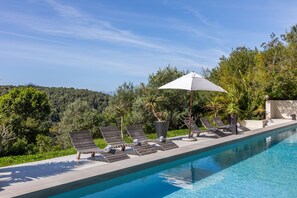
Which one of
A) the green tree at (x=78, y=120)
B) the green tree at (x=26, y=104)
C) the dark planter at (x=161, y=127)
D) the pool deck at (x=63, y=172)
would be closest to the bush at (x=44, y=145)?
the green tree at (x=78, y=120)

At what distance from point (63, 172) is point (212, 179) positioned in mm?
3833

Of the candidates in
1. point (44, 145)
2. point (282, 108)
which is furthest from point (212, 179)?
point (282, 108)

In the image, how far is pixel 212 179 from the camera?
326 inches

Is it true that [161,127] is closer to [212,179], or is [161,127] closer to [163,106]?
[212,179]

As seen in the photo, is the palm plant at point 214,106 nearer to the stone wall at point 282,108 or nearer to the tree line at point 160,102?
the tree line at point 160,102

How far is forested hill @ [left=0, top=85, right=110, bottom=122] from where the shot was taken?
44156mm

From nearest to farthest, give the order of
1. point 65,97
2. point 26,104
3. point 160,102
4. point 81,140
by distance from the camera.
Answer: point 81,140, point 160,102, point 26,104, point 65,97

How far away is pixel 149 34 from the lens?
25531 millimetres

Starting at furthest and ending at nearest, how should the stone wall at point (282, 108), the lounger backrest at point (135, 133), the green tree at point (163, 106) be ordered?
the stone wall at point (282, 108) < the green tree at point (163, 106) < the lounger backrest at point (135, 133)

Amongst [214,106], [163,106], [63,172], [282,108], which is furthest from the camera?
[282,108]

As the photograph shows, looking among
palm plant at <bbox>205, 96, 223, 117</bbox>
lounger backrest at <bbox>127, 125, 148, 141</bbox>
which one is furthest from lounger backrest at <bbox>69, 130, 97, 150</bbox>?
palm plant at <bbox>205, 96, 223, 117</bbox>

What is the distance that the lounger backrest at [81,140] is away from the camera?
8547mm

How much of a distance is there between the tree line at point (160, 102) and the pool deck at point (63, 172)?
3.60 feet

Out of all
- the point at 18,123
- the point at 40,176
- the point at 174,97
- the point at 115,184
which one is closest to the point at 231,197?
the point at 115,184
